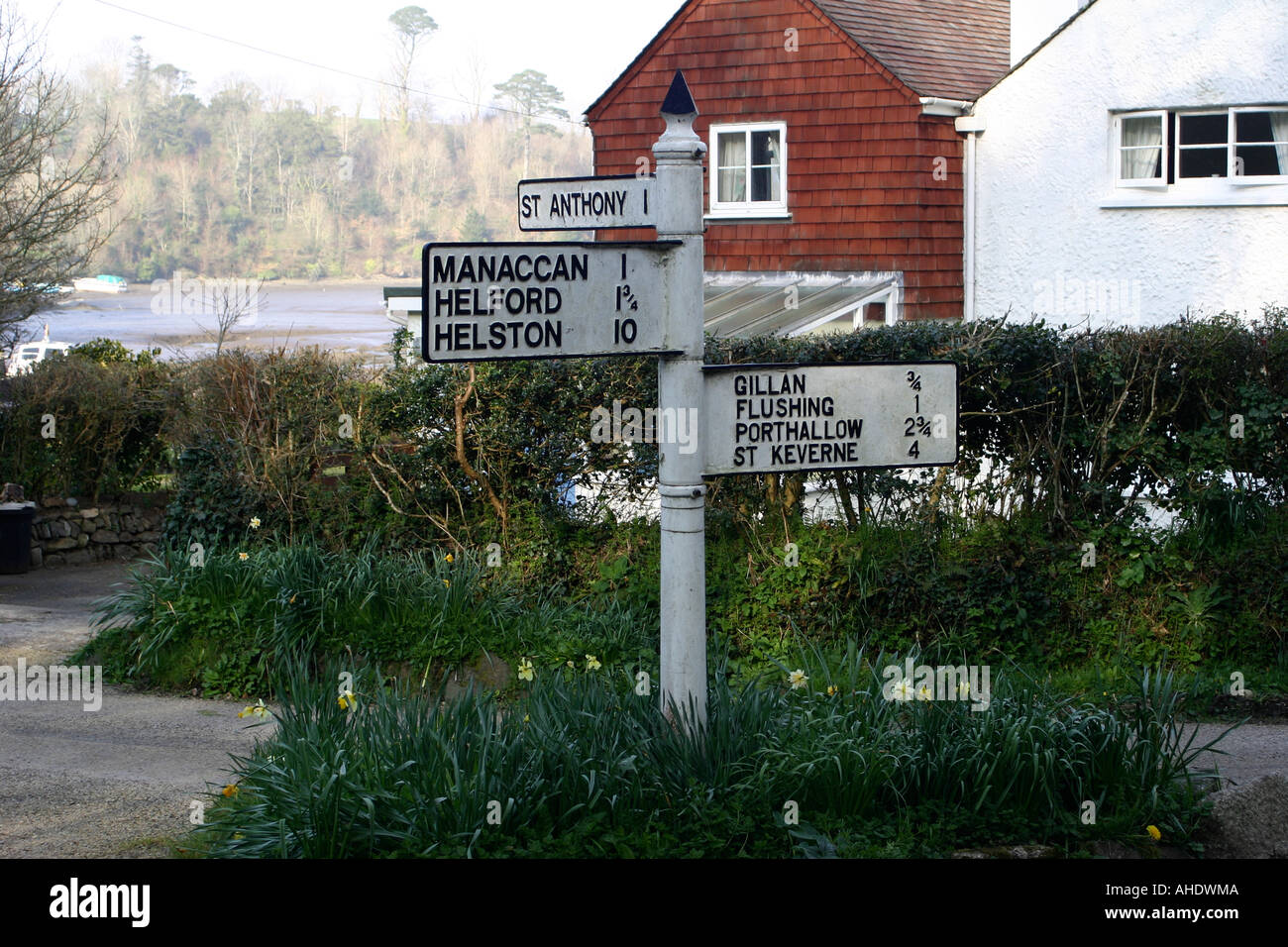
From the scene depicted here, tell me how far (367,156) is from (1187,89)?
47.4 metres

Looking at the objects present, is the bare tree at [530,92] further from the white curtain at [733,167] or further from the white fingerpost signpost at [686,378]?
the white fingerpost signpost at [686,378]

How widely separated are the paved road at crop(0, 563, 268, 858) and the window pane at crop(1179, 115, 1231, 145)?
41.2ft

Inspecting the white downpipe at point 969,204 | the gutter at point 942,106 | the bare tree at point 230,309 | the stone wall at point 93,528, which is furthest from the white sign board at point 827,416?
the gutter at point 942,106

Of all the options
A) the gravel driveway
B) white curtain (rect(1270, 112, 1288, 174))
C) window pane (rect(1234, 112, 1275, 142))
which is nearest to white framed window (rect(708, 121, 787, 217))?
window pane (rect(1234, 112, 1275, 142))

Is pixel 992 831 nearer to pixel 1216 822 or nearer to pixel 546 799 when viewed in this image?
pixel 1216 822

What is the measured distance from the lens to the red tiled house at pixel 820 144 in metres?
17.2

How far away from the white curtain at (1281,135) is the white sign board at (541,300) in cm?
1255

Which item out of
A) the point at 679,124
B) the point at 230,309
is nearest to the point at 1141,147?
the point at 230,309

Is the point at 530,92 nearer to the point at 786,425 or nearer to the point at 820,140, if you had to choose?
the point at 820,140

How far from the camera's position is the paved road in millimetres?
5422

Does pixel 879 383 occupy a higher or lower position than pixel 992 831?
higher

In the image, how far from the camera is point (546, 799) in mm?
4688

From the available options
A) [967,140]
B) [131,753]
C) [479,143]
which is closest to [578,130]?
[479,143]

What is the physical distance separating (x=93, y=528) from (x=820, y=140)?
10.6m
